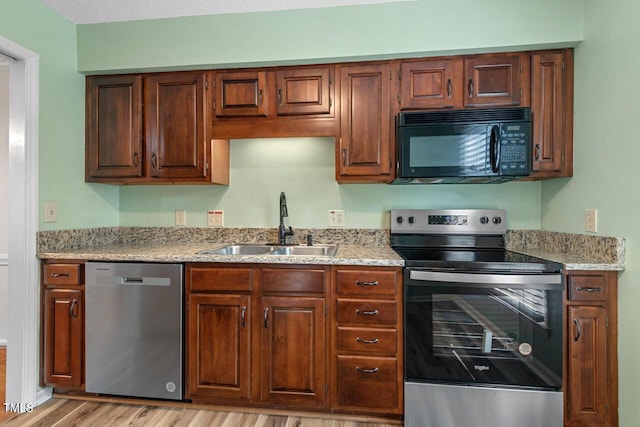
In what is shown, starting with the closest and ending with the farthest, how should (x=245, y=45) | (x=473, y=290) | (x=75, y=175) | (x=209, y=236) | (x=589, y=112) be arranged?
(x=473, y=290) → (x=589, y=112) → (x=245, y=45) → (x=75, y=175) → (x=209, y=236)

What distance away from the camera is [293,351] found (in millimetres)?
1826

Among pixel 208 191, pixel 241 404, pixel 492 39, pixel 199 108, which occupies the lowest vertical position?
pixel 241 404

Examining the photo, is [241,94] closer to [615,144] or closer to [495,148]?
[495,148]

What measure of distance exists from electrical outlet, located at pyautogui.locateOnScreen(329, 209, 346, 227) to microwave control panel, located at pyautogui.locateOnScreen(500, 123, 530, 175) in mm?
1086

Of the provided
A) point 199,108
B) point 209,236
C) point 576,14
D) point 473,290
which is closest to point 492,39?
point 576,14

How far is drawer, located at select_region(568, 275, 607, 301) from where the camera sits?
1.64 metres

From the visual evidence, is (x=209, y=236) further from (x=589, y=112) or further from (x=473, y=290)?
(x=589, y=112)

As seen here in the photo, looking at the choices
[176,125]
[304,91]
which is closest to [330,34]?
[304,91]

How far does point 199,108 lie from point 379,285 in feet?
5.43

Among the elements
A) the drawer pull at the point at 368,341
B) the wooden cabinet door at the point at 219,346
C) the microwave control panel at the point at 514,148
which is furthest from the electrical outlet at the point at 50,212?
the microwave control panel at the point at 514,148

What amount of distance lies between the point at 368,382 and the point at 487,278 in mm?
852

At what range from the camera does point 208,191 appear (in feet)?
8.45

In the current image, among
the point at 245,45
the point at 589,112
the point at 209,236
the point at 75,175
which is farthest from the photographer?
the point at 209,236

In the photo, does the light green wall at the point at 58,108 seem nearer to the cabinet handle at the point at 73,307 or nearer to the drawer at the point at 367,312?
the cabinet handle at the point at 73,307
